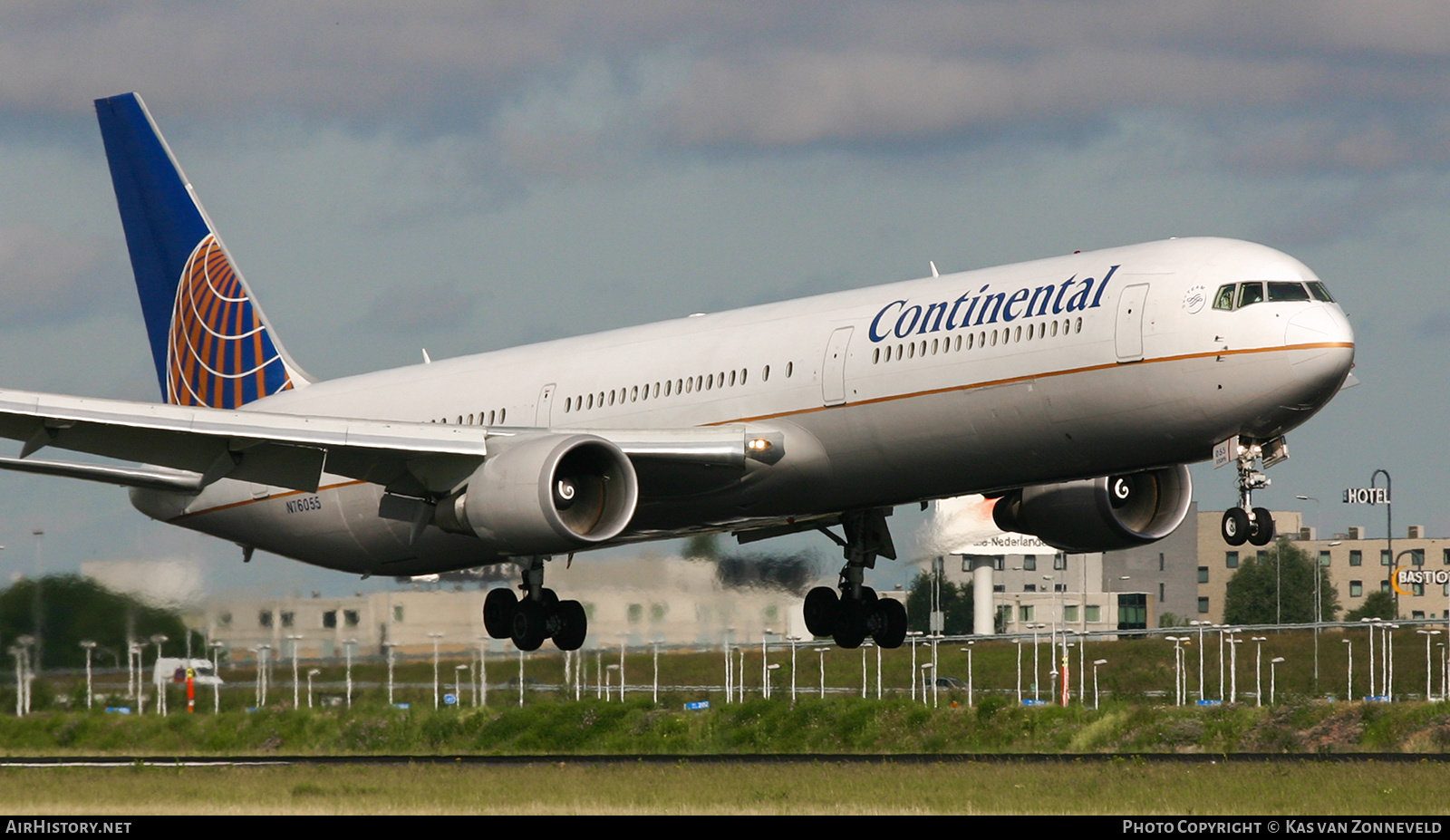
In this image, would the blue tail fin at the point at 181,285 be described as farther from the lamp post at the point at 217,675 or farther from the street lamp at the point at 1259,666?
the street lamp at the point at 1259,666

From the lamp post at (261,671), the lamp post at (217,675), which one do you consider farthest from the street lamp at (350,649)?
the lamp post at (217,675)

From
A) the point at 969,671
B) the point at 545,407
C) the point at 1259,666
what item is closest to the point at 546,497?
the point at 545,407

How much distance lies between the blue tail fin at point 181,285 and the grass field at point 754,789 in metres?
9.56

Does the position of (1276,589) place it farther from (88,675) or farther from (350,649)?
(88,675)

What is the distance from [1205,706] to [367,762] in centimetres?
2158

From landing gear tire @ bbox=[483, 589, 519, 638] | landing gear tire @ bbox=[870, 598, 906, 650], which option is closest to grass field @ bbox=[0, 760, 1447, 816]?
landing gear tire @ bbox=[483, 589, 519, 638]

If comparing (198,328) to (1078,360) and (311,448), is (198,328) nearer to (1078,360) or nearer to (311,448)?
(311,448)

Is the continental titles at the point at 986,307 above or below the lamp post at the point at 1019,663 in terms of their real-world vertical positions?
above

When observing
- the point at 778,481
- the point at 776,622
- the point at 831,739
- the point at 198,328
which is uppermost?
the point at 198,328

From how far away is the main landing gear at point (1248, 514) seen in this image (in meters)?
29.0

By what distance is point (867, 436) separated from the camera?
30641mm

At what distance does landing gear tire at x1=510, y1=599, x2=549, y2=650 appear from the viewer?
117 ft

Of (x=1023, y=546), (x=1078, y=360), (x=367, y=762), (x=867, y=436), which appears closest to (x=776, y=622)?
(x=367, y=762)

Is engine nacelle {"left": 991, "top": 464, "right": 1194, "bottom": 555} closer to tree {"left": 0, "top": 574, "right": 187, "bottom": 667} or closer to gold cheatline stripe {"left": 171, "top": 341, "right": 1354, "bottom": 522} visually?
gold cheatline stripe {"left": 171, "top": 341, "right": 1354, "bottom": 522}
